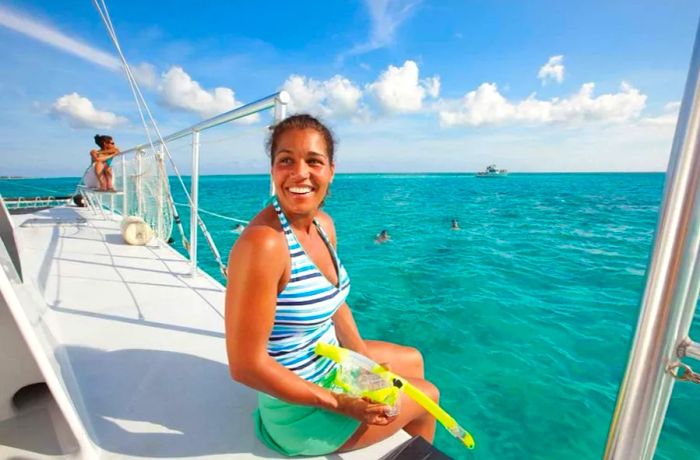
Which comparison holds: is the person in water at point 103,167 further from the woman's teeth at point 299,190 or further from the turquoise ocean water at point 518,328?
the woman's teeth at point 299,190

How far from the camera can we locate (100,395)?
1.74 metres

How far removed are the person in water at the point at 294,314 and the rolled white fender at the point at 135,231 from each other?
430 centimetres

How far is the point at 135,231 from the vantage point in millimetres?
4879

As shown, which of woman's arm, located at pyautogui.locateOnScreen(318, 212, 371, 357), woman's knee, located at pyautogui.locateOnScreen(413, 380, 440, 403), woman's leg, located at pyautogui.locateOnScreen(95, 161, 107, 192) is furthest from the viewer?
woman's leg, located at pyautogui.locateOnScreen(95, 161, 107, 192)

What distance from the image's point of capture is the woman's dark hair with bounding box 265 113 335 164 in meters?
1.29

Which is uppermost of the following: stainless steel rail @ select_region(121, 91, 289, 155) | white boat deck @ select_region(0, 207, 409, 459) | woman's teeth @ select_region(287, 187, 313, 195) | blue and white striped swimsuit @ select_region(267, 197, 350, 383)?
stainless steel rail @ select_region(121, 91, 289, 155)

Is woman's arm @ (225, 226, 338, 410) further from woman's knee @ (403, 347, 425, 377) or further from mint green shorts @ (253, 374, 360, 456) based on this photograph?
woman's knee @ (403, 347, 425, 377)

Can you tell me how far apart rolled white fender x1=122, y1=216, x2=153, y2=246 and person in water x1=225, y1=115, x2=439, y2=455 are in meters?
4.30

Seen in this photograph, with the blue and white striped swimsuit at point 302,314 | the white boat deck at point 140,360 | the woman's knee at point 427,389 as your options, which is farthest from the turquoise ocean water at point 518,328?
the white boat deck at point 140,360

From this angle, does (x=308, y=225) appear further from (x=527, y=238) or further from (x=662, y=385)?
(x=527, y=238)

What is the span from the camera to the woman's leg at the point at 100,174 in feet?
21.5

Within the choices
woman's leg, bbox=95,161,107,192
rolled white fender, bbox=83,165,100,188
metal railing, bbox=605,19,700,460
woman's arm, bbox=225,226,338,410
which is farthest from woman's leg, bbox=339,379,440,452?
rolled white fender, bbox=83,165,100,188

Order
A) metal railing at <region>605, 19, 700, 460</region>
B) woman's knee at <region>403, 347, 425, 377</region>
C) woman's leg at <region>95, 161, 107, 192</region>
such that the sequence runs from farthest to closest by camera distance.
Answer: woman's leg at <region>95, 161, 107, 192</region>
woman's knee at <region>403, 347, 425, 377</region>
metal railing at <region>605, 19, 700, 460</region>

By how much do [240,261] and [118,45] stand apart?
2741 mm
